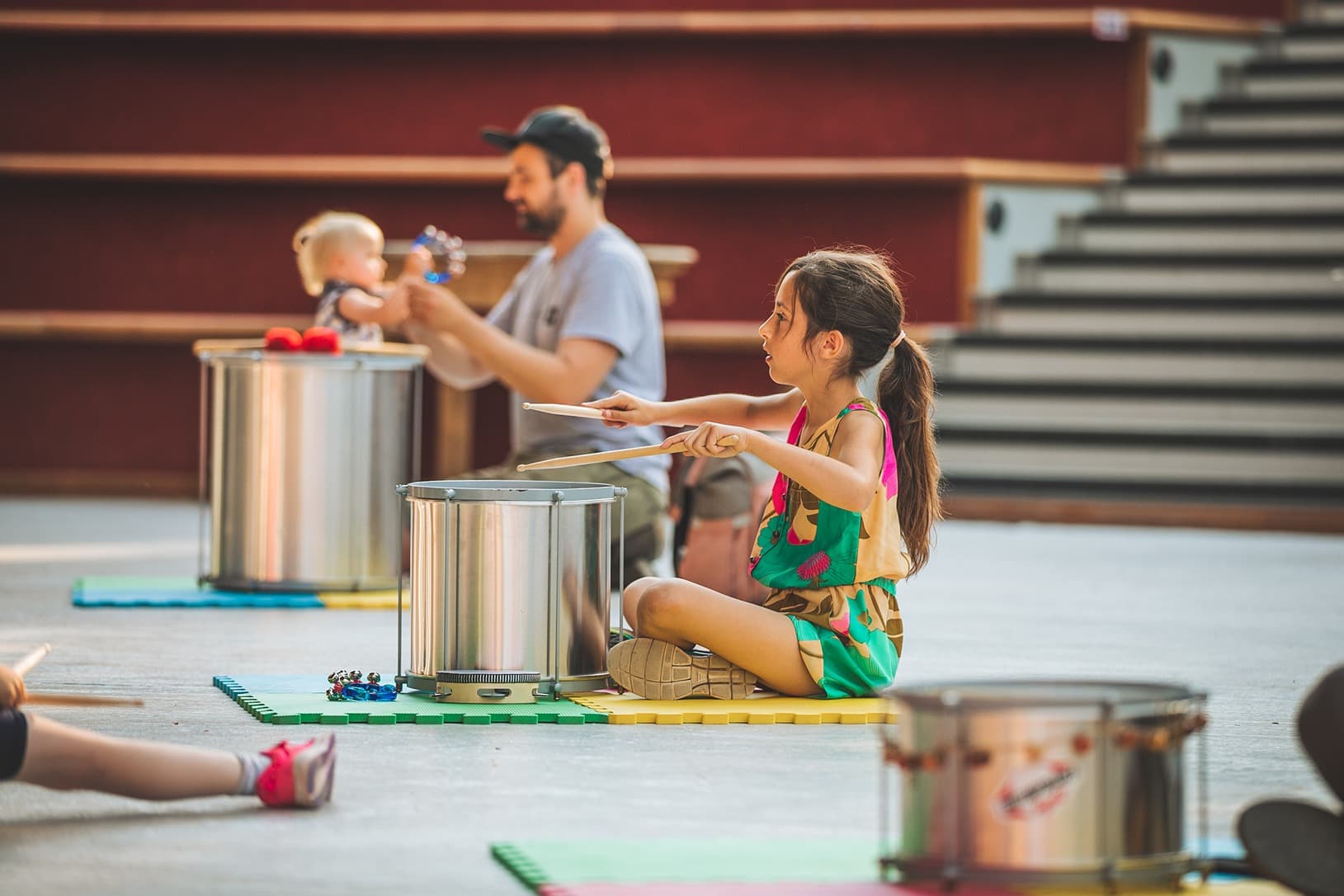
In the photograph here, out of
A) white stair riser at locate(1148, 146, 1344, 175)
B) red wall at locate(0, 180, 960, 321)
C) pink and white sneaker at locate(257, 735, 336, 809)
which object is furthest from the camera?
white stair riser at locate(1148, 146, 1344, 175)

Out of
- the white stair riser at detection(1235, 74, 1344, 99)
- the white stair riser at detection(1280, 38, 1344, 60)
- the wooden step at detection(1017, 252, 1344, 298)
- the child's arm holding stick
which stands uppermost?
the white stair riser at detection(1280, 38, 1344, 60)

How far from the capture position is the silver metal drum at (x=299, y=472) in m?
4.61

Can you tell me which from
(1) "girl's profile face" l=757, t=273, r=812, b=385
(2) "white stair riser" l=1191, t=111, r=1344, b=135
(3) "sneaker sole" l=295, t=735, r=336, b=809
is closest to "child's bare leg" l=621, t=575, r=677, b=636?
(1) "girl's profile face" l=757, t=273, r=812, b=385

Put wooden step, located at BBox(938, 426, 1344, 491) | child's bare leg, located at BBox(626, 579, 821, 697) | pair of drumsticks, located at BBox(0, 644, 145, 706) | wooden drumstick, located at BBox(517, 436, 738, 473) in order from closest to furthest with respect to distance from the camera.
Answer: pair of drumsticks, located at BBox(0, 644, 145, 706) → wooden drumstick, located at BBox(517, 436, 738, 473) → child's bare leg, located at BBox(626, 579, 821, 697) → wooden step, located at BBox(938, 426, 1344, 491)

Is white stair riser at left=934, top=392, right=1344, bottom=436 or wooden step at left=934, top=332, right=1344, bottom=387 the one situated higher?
wooden step at left=934, top=332, right=1344, bottom=387

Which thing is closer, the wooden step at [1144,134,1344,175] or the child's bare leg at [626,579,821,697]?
the child's bare leg at [626,579,821,697]

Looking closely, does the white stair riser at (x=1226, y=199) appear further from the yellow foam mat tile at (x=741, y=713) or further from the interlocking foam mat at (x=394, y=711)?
the interlocking foam mat at (x=394, y=711)

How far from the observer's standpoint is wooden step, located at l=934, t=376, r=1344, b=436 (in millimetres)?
7340

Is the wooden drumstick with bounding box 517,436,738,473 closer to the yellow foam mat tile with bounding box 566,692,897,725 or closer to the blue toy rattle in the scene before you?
the yellow foam mat tile with bounding box 566,692,897,725

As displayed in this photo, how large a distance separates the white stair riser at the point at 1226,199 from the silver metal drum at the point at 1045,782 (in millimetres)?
6338

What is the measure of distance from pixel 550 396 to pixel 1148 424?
3.67 metres

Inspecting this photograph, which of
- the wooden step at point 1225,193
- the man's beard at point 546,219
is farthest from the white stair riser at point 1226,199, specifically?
the man's beard at point 546,219

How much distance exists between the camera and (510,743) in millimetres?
2859

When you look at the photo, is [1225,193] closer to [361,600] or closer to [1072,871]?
[361,600]
